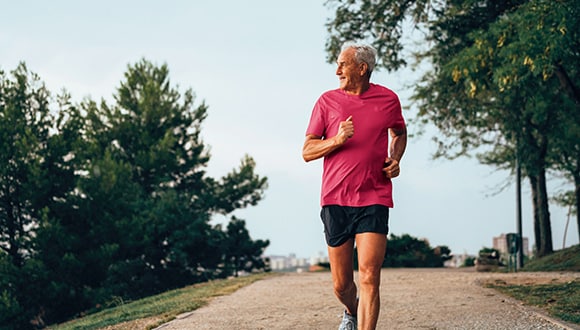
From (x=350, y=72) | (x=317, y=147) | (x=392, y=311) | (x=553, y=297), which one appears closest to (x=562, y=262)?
(x=553, y=297)

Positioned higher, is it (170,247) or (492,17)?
(492,17)

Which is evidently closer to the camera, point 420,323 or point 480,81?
point 420,323

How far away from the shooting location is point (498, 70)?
1686cm

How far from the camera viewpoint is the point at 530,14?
1608 centimetres

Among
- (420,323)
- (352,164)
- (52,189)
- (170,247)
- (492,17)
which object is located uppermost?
(492,17)

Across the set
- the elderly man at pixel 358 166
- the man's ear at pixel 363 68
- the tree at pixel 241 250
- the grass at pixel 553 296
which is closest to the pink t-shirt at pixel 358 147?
the elderly man at pixel 358 166

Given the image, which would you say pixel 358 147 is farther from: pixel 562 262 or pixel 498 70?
pixel 562 262

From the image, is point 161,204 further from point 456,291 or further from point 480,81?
point 456,291

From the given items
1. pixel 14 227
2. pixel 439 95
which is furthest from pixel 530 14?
pixel 14 227

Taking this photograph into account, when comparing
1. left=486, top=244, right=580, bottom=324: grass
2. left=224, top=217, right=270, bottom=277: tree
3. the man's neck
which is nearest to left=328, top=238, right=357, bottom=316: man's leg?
the man's neck

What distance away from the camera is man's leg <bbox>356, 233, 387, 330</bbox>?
5.20 meters

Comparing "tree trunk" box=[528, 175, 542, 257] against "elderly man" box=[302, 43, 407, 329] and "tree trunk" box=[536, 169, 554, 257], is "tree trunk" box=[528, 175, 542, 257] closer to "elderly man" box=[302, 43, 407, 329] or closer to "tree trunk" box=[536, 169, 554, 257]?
"tree trunk" box=[536, 169, 554, 257]

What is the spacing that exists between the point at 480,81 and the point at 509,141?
13397 mm

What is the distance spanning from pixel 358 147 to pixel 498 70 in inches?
495
